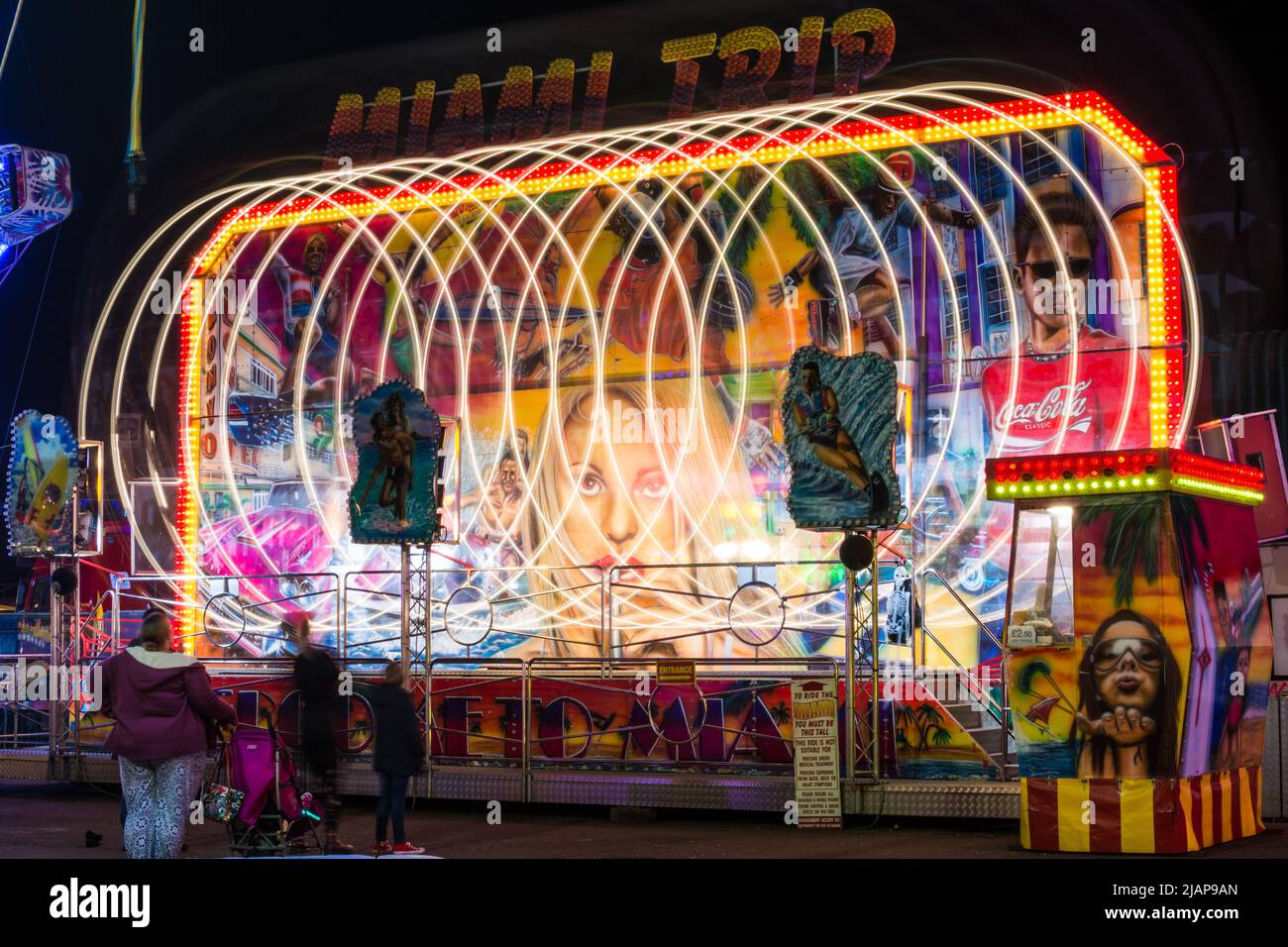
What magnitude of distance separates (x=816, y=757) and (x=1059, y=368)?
582 cm

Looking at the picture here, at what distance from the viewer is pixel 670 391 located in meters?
20.0

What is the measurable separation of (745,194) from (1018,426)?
4.45 metres

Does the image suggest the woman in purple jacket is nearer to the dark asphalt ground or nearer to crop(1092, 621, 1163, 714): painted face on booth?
the dark asphalt ground

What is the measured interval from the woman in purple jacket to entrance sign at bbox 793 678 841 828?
5586 mm

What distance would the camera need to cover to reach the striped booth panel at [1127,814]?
1155cm

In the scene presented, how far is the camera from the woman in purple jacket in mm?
9797

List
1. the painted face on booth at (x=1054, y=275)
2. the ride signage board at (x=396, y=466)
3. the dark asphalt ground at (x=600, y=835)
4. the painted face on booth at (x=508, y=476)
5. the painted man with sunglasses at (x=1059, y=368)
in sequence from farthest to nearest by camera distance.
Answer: the painted face on booth at (x=508, y=476)
the painted face on booth at (x=1054, y=275)
the painted man with sunglasses at (x=1059, y=368)
the ride signage board at (x=396, y=466)
the dark asphalt ground at (x=600, y=835)

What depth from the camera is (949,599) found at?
715 inches

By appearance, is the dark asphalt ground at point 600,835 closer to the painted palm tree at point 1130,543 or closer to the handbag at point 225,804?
the handbag at point 225,804

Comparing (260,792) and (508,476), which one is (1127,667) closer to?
(260,792)

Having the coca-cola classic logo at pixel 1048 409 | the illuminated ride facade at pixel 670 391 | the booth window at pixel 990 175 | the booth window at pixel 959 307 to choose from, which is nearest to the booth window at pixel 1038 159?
the illuminated ride facade at pixel 670 391

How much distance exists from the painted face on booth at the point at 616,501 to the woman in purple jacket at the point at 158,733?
32.5 ft

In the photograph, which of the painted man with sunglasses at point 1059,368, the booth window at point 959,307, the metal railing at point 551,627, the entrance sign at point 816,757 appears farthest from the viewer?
the booth window at point 959,307

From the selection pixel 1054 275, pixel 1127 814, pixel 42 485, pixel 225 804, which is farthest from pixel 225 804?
pixel 1054 275
